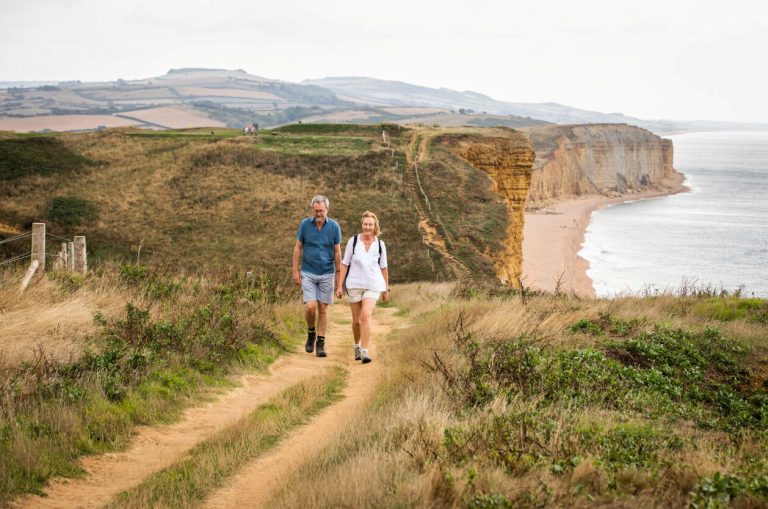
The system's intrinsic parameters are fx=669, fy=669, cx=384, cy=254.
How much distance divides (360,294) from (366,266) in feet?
1.53

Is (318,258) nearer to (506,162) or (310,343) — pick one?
(310,343)

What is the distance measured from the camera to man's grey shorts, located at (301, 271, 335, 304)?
10047 mm

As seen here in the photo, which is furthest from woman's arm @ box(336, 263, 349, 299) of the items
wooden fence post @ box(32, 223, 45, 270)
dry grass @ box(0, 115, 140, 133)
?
dry grass @ box(0, 115, 140, 133)

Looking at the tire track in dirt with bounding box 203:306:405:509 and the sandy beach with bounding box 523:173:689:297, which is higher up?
the tire track in dirt with bounding box 203:306:405:509

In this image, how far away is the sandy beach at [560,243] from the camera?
150ft

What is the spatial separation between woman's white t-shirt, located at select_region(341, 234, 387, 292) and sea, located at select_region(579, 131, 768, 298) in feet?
43.5

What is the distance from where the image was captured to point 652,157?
134 meters

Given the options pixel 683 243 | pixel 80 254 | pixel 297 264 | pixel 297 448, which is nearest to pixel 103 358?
pixel 297 448

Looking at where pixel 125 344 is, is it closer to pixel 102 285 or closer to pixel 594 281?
pixel 102 285

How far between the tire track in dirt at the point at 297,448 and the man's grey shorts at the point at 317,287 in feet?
3.33

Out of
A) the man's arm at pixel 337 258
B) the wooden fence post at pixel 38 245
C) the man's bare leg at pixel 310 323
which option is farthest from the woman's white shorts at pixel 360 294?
the wooden fence post at pixel 38 245

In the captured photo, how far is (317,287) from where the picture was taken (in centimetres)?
1016

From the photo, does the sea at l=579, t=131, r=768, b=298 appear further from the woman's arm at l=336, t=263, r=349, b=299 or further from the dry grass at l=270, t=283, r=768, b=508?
the dry grass at l=270, t=283, r=768, b=508

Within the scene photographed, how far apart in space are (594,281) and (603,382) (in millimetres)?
41711
